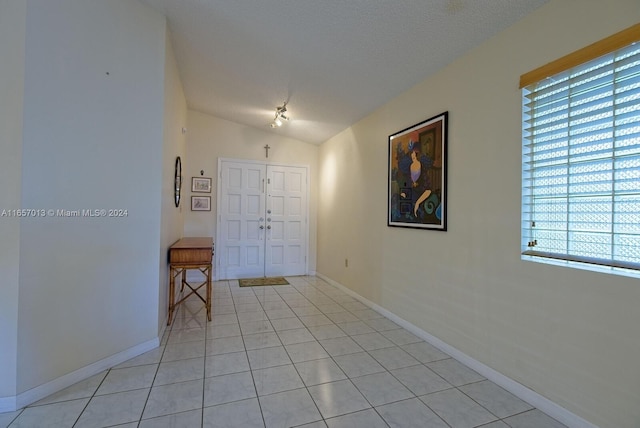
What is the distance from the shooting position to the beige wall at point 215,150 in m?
4.93

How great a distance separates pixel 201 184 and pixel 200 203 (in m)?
0.31

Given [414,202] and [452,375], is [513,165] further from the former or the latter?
[452,375]

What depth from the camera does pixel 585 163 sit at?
172 centimetres

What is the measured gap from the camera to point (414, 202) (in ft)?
9.82

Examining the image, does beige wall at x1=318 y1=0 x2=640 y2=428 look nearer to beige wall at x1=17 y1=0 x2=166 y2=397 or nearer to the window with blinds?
the window with blinds

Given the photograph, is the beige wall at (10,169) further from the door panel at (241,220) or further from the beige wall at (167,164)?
the door panel at (241,220)

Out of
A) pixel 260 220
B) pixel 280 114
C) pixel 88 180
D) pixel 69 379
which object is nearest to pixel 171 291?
pixel 69 379

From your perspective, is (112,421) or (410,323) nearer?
(112,421)

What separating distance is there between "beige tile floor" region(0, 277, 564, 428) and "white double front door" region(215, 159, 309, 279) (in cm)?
213

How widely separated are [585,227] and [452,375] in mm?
1322

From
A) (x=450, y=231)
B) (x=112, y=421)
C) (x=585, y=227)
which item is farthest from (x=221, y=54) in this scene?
(x=585, y=227)

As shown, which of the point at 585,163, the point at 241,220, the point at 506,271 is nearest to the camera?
the point at 585,163

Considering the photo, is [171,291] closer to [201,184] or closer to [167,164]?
[167,164]

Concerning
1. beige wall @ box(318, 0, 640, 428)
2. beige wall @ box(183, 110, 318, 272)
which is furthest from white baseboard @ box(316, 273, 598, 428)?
beige wall @ box(183, 110, 318, 272)
